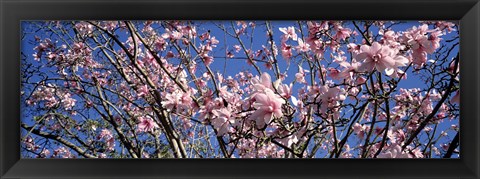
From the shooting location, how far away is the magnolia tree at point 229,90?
1266 mm

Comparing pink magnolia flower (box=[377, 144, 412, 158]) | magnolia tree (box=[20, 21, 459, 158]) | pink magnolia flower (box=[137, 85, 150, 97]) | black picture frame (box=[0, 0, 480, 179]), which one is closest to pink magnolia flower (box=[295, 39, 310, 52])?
magnolia tree (box=[20, 21, 459, 158])

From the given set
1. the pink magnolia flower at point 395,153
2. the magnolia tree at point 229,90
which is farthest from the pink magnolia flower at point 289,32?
the pink magnolia flower at point 395,153

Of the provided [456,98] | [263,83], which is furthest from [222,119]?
[456,98]

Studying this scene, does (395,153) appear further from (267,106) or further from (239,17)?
(239,17)

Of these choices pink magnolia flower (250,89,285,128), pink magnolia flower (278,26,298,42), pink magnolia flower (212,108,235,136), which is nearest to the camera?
pink magnolia flower (250,89,285,128)

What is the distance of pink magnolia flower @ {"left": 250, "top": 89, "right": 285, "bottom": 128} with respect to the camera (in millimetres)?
1079

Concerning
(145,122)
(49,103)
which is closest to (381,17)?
(145,122)

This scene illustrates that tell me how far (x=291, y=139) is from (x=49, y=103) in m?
0.72

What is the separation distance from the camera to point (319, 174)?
3.76 feet

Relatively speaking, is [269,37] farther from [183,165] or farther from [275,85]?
[183,165]

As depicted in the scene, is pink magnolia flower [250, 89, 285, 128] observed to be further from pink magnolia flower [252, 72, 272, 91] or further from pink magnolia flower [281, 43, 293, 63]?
pink magnolia flower [281, 43, 293, 63]

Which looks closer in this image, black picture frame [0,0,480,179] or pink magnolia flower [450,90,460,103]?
black picture frame [0,0,480,179]

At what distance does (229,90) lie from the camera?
4.52ft

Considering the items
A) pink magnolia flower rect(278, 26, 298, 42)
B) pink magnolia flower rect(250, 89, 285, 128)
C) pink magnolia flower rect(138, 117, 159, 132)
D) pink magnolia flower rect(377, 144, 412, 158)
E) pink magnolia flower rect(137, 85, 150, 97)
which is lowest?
pink magnolia flower rect(377, 144, 412, 158)
